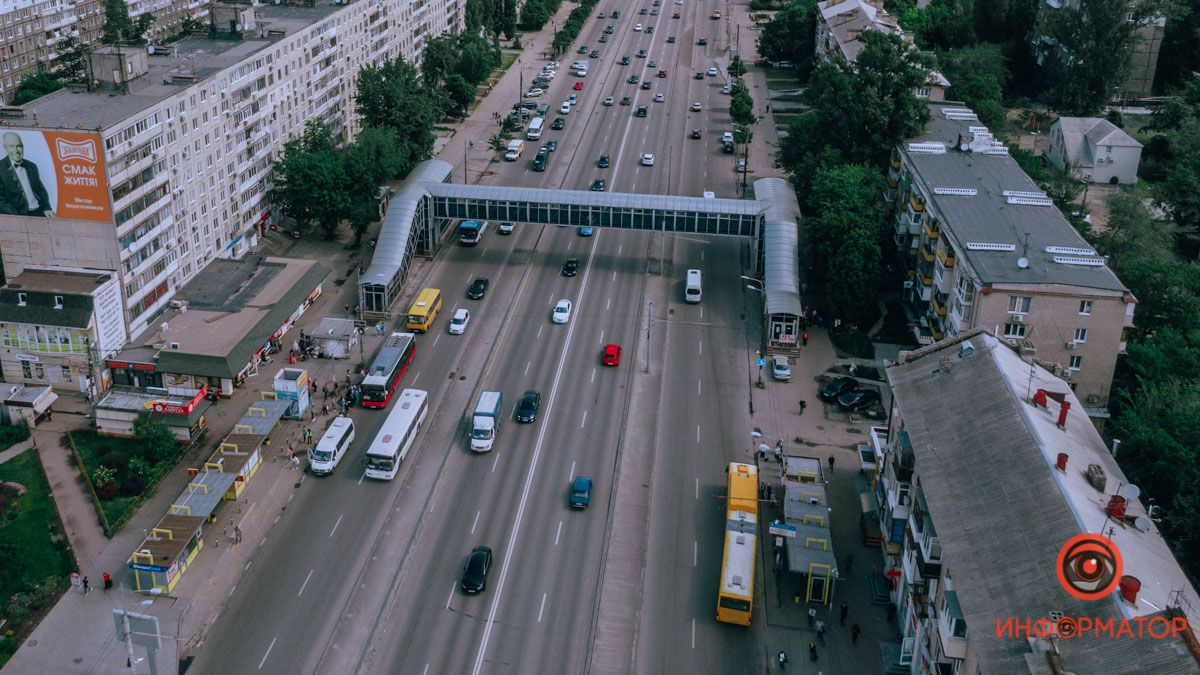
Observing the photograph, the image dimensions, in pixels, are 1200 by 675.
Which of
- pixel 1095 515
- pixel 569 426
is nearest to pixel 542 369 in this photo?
pixel 569 426

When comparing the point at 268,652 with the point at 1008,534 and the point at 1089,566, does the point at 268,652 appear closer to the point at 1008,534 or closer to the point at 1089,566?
the point at 1008,534

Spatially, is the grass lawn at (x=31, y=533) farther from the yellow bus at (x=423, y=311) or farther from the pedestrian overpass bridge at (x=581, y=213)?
the pedestrian overpass bridge at (x=581, y=213)

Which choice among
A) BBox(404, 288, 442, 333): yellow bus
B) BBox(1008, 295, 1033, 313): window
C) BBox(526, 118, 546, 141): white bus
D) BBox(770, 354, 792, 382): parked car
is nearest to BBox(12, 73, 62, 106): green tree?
BBox(526, 118, 546, 141): white bus

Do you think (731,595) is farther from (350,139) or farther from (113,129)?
(350,139)

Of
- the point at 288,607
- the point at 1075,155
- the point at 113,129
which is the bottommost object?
the point at 288,607

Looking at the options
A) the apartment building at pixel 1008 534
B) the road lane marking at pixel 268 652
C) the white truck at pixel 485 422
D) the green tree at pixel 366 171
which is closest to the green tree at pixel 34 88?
the green tree at pixel 366 171

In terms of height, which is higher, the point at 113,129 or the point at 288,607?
the point at 113,129

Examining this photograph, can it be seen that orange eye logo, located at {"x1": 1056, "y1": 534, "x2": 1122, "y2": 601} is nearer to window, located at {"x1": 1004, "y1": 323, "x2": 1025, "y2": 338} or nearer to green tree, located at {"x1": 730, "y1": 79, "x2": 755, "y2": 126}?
window, located at {"x1": 1004, "y1": 323, "x2": 1025, "y2": 338}
